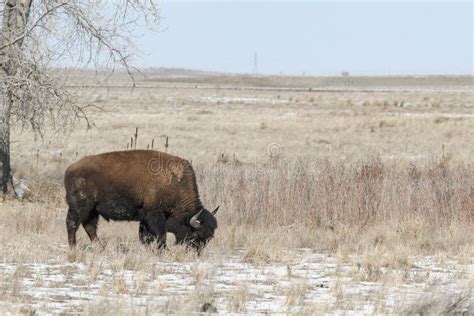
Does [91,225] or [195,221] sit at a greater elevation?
[195,221]

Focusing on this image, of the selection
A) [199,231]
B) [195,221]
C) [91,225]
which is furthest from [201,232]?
[91,225]

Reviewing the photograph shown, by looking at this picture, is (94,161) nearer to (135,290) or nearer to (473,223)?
(135,290)

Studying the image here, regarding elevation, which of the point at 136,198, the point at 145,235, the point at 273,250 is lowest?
the point at 273,250

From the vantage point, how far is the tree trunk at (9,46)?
50.2 feet

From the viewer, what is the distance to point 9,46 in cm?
1538

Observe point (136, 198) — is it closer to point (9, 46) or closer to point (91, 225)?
point (91, 225)

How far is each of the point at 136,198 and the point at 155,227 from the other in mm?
439

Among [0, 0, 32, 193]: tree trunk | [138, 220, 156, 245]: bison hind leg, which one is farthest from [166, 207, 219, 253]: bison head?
[0, 0, 32, 193]: tree trunk

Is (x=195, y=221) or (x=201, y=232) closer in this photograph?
(x=195, y=221)

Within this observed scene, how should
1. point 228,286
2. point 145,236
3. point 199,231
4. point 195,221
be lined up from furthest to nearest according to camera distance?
point 145,236 < point 199,231 < point 195,221 < point 228,286

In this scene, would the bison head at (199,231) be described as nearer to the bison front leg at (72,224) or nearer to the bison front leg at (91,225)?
the bison front leg at (91,225)

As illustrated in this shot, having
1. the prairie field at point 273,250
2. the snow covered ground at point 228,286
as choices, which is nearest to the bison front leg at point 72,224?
the prairie field at point 273,250

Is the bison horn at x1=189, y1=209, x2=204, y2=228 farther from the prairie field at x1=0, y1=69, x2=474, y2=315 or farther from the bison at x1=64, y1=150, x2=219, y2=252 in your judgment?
the prairie field at x1=0, y1=69, x2=474, y2=315

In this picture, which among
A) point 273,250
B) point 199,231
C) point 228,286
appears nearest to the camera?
point 228,286
